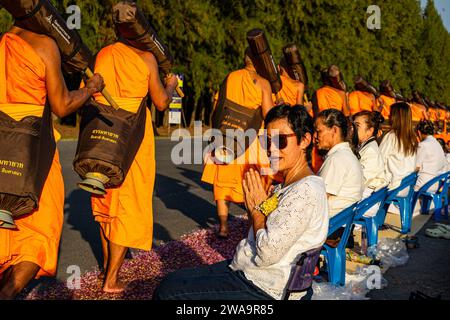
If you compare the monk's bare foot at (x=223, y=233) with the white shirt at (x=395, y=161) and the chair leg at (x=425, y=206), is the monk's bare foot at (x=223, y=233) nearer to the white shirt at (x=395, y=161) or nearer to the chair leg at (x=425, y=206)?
Result: the white shirt at (x=395, y=161)

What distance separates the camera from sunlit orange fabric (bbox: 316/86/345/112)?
8992 mm

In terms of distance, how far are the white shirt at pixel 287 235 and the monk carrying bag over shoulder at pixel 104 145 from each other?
4.98 ft

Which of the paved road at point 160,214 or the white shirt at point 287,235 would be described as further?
the paved road at point 160,214

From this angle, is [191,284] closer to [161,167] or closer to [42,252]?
[42,252]

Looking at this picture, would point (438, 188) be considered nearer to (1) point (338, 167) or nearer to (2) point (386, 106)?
(1) point (338, 167)

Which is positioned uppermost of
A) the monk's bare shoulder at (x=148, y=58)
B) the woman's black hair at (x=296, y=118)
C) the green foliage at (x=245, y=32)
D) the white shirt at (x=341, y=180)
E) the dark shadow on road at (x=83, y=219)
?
the green foliage at (x=245, y=32)

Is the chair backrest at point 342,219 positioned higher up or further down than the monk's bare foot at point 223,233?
higher up

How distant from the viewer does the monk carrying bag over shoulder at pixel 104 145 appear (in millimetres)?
4043

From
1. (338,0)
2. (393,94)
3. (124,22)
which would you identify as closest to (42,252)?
(124,22)

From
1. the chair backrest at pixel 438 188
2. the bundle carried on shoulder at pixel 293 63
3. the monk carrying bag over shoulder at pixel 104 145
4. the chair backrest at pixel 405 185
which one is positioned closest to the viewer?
the monk carrying bag over shoulder at pixel 104 145

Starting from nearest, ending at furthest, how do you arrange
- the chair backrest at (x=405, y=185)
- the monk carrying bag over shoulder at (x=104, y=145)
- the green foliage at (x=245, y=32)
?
the monk carrying bag over shoulder at (x=104, y=145) < the chair backrest at (x=405, y=185) < the green foliage at (x=245, y=32)

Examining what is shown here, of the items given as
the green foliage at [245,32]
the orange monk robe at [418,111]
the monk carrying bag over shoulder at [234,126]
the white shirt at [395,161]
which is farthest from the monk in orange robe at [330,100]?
the green foliage at [245,32]

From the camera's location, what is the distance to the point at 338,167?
4.62 m

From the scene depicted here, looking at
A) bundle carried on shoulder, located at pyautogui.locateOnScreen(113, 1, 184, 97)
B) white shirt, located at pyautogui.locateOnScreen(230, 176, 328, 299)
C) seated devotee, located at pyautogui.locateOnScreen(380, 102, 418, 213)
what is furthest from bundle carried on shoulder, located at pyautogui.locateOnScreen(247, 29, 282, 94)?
white shirt, located at pyautogui.locateOnScreen(230, 176, 328, 299)
